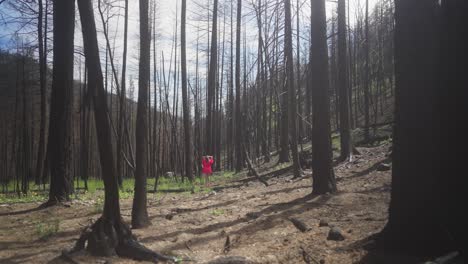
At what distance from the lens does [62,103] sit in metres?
9.11

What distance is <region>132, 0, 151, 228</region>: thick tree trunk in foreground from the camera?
6273 mm

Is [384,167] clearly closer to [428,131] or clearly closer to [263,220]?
[263,220]

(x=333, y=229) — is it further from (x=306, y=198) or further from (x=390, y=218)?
(x=306, y=198)

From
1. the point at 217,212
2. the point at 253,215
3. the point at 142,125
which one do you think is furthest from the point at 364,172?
the point at 142,125

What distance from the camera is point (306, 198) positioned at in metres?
7.75

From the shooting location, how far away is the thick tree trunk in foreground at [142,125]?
20.6 feet

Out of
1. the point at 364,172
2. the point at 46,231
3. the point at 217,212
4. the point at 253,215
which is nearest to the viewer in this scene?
the point at 46,231

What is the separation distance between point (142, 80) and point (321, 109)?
3.98 m

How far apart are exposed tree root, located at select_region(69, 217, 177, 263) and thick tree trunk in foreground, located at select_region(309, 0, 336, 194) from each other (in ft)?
14.1

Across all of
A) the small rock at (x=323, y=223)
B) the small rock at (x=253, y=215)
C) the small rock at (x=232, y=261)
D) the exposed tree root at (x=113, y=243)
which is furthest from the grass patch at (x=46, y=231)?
the small rock at (x=323, y=223)

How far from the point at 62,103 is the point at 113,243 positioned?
18.4 feet

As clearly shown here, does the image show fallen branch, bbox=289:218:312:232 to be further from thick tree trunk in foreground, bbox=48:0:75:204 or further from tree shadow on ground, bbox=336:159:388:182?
thick tree trunk in foreground, bbox=48:0:75:204

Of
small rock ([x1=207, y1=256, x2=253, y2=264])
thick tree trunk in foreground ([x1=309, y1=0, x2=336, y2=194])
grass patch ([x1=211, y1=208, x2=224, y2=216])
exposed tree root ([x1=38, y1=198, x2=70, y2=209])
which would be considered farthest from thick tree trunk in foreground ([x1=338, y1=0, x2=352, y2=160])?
exposed tree root ([x1=38, y1=198, x2=70, y2=209])

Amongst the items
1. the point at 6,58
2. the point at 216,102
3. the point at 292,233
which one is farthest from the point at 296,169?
the point at 6,58
